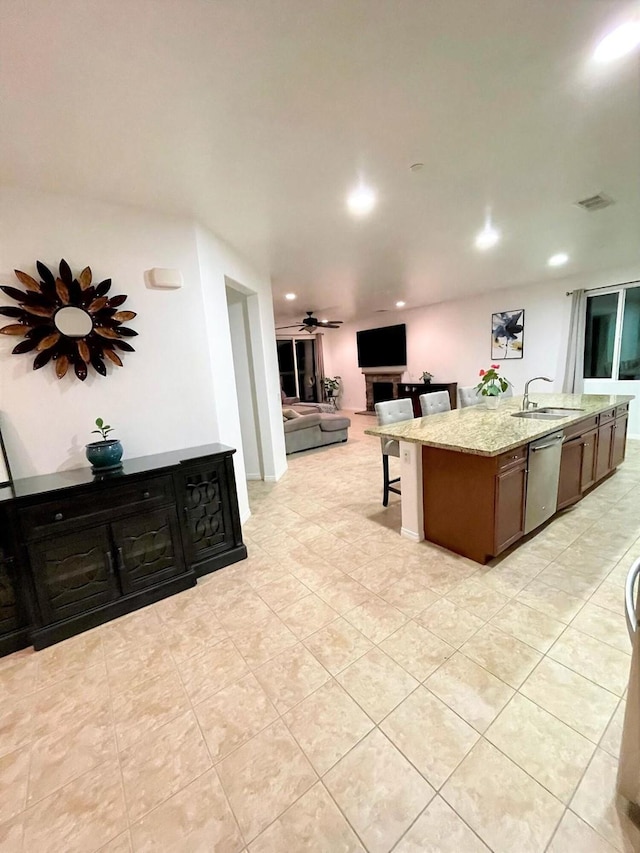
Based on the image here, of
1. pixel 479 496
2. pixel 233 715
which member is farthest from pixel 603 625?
pixel 233 715

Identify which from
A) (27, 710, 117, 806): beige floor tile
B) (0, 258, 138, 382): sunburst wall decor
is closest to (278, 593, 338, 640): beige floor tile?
(27, 710, 117, 806): beige floor tile

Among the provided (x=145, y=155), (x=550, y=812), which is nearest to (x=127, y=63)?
(x=145, y=155)

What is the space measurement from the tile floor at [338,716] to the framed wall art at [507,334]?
465 centimetres

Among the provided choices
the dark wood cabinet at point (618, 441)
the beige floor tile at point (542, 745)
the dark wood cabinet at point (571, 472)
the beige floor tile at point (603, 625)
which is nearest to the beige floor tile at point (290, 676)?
the beige floor tile at point (542, 745)

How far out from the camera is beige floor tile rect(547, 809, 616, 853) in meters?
1.01

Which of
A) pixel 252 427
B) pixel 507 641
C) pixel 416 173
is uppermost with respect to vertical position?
pixel 416 173

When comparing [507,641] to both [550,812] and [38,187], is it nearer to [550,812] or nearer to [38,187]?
[550,812]

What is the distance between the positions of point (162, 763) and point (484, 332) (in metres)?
7.17

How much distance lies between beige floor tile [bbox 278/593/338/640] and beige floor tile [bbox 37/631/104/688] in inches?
38.4

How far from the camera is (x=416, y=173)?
2172mm

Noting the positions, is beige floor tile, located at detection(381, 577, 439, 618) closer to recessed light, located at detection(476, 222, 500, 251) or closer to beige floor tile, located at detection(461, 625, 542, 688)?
beige floor tile, located at detection(461, 625, 542, 688)

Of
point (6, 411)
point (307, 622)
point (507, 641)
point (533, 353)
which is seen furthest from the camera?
point (533, 353)

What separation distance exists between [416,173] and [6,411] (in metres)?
2.87

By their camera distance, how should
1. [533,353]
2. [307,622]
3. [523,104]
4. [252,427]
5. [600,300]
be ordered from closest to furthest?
[523,104]
[307,622]
[252,427]
[600,300]
[533,353]
